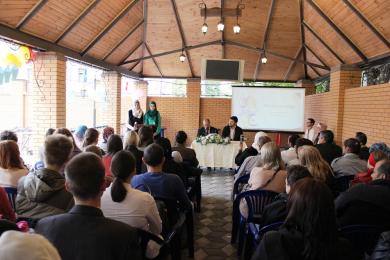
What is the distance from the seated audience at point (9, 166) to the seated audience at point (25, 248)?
2.41 meters

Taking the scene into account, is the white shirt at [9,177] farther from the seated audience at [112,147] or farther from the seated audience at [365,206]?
the seated audience at [365,206]

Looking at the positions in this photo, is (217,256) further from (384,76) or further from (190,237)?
(384,76)

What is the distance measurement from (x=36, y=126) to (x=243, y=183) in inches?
161

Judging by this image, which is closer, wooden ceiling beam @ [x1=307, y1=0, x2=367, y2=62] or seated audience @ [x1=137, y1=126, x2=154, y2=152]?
seated audience @ [x1=137, y1=126, x2=154, y2=152]

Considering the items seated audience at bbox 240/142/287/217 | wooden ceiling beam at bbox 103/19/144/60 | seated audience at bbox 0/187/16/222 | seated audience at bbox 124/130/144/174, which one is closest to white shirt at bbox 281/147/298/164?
seated audience at bbox 240/142/287/217

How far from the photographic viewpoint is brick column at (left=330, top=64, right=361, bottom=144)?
27.1 ft

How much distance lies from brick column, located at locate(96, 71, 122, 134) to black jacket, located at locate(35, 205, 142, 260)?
28.8 feet

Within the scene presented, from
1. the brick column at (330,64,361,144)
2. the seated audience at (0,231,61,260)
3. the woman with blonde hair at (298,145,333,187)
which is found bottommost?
the woman with blonde hair at (298,145,333,187)

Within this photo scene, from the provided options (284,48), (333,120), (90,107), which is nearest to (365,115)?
(333,120)

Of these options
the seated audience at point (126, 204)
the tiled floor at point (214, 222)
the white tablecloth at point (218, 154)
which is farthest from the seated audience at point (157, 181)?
the white tablecloth at point (218, 154)

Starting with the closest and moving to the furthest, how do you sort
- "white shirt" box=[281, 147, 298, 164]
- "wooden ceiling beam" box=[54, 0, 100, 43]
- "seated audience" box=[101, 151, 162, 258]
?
"seated audience" box=[101, 151, 162, 258]
"white shirt" box=[281, 147, 298, 164]
"wooden ceiling beam" box=[54, 0, 100, 43]

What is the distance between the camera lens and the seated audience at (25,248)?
2.69ft

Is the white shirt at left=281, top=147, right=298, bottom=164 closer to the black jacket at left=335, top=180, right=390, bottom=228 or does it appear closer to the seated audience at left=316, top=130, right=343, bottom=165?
the seated audience at left=316, top=130, right=343, bottom=165

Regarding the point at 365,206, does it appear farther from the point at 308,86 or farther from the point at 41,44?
the point at 308,86
